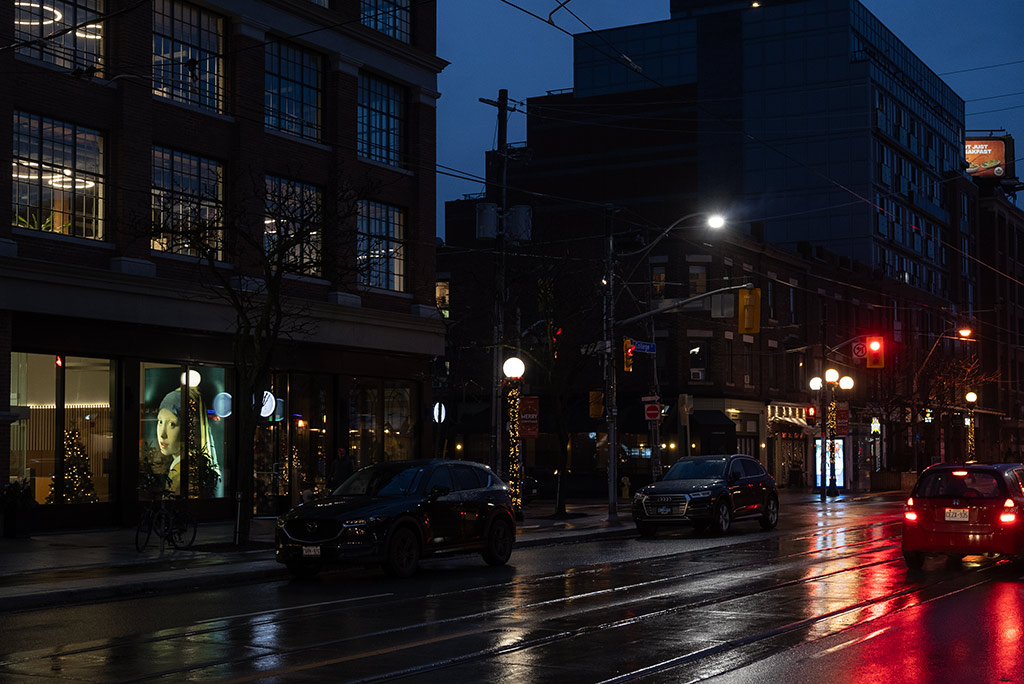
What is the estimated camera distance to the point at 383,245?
34.0m

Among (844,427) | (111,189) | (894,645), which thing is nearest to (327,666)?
(894,645)

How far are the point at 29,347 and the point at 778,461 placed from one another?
1584 inches

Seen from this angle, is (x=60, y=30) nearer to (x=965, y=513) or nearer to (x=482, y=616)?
(x=482, y=616)

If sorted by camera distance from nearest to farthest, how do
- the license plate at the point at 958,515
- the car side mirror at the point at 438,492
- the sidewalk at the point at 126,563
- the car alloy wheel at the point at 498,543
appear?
the sidewalk at the point at 126,563 < the license plate at the point at 958,515 < the car side mirror at the point at 438,492 < the car alloy wheel at the point at 498,543

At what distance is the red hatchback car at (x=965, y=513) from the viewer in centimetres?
1748

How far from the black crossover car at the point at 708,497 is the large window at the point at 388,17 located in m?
14.1

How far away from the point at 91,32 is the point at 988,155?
84186mm

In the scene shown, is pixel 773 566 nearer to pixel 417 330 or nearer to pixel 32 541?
pixel 32 541

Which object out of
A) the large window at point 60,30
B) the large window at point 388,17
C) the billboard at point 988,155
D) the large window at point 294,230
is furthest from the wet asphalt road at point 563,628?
the billboard at point 988,155

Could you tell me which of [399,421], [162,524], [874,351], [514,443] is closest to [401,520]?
[162,524]

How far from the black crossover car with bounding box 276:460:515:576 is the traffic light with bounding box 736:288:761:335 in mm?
12185

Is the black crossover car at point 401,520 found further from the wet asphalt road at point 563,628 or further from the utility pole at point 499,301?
the utility pole at point 499,301

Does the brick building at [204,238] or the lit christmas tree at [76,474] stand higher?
the brick building at [204,238]

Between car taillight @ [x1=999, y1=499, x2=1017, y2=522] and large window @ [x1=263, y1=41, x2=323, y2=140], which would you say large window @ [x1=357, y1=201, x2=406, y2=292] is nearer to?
large window @ [x1=263, y1=41, x2=323, y2=140]
